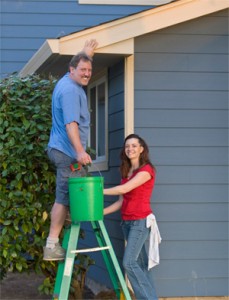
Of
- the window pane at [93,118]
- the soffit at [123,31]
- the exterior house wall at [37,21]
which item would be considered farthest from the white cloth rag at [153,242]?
the exterior house wall at [37,21]

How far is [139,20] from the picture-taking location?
5.83 meters

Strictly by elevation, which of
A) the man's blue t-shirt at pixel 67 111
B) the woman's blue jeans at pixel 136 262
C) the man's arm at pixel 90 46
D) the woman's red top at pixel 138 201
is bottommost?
the woman's blue jeans at pixel 136 262

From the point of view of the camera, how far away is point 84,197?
454 cm

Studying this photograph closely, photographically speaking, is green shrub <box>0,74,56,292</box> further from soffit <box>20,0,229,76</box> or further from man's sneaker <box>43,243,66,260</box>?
man's sneaker <box>43,243,66,260</box>

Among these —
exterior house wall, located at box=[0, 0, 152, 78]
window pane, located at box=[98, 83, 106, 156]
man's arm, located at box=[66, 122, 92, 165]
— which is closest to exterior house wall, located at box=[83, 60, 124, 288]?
window pane, located at box=[98, 83, 106, 156]


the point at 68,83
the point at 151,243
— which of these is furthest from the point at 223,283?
the point at 68,83

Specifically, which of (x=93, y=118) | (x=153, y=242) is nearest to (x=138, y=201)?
(x=153, y=242)

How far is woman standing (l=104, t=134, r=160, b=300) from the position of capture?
5055 millimetres

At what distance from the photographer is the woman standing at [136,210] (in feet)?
16.6

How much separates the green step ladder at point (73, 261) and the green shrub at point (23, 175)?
2.89 ft

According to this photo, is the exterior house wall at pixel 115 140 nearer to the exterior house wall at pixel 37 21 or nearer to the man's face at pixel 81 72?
the man's face at pixel 81 72

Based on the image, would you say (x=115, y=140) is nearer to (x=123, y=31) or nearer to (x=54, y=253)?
(x=123, y=31)

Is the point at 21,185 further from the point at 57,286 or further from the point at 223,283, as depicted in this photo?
the point at 223,283

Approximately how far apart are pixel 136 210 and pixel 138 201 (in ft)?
0.26
